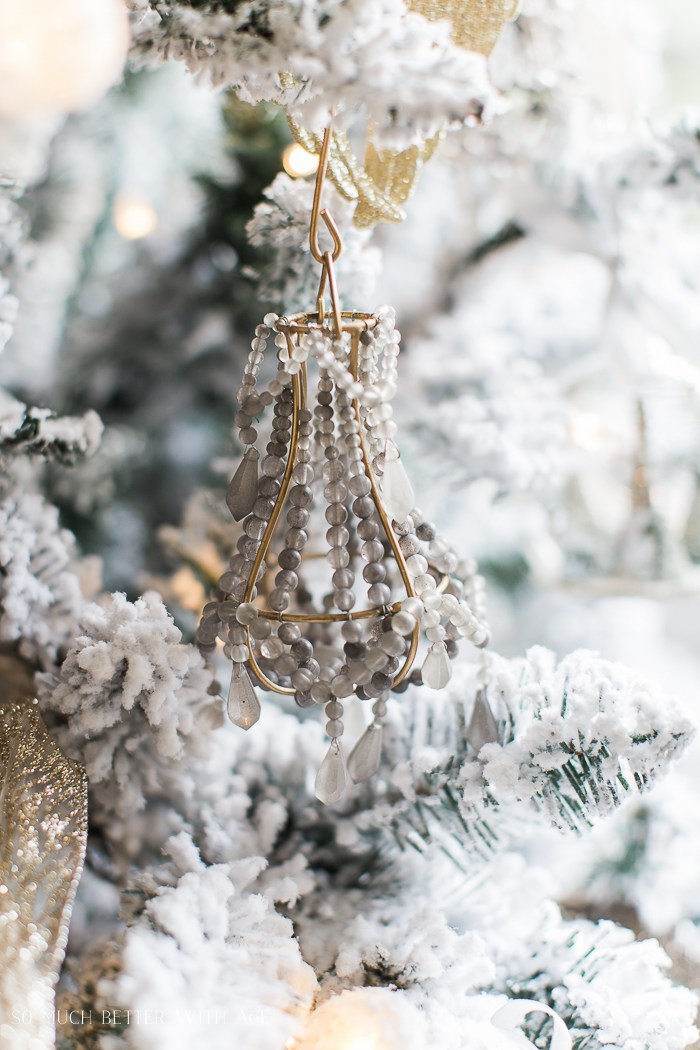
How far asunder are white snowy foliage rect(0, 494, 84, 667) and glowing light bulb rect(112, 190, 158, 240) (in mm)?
272

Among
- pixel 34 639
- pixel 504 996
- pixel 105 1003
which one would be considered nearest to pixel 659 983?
pixel 504 996

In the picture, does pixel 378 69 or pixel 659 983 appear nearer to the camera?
pixel 378 69

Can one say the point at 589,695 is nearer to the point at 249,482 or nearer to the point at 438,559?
the point at 438,559

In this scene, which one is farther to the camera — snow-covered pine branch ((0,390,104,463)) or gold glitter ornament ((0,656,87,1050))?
snow-covered pine branch ((0,390,104,463))

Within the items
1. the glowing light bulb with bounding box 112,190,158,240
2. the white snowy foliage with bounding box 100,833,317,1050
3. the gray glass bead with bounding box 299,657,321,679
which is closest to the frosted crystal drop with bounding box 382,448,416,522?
the gray glass bead with bounding box 299,657,321,679

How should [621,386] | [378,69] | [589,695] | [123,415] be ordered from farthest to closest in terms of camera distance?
[621,386] → [123,415] → [589,695] → [378,69]

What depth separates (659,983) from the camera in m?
0.42

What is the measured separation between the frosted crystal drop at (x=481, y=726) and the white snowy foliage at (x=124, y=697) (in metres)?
0.18

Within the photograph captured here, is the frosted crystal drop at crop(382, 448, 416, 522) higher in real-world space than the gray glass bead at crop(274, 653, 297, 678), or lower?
higher

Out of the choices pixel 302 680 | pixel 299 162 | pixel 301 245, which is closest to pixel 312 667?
pixel 302 680

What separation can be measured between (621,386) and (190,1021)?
729 mm

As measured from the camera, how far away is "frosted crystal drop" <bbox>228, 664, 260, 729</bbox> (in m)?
0.42

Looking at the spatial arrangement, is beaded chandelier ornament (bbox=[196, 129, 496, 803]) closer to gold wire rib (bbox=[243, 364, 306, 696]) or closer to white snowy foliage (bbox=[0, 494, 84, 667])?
gold wire rib (bbox=[243, 364, 306, 696])

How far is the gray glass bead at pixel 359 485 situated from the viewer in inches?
15.4
